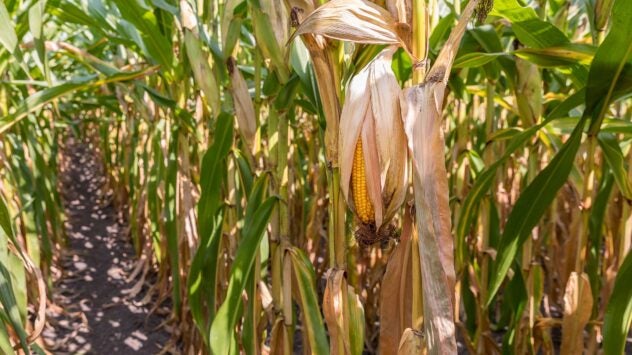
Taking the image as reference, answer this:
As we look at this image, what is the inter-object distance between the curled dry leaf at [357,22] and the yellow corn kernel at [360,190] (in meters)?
0.09

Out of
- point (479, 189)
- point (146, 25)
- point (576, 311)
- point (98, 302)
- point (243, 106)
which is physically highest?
point (146, 25)

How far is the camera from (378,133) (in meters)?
0.49

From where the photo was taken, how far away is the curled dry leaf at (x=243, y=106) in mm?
937

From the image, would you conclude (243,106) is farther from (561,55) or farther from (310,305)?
(561,55)

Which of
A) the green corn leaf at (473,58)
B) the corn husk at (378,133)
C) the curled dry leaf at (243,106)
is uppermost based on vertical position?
the green corn leaf at (473,58)

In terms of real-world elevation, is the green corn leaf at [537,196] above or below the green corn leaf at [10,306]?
above

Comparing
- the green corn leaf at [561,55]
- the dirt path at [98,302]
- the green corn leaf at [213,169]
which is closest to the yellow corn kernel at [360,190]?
the green corn leaf at [561,55]

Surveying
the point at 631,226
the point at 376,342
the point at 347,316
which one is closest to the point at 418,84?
the point at 347,316

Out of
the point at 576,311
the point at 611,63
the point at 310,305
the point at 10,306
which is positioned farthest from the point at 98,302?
the point at 611,63

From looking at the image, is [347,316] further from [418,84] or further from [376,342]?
[376,342]

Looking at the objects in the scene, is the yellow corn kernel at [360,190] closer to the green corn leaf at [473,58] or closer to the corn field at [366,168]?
the corn field at [366,168]

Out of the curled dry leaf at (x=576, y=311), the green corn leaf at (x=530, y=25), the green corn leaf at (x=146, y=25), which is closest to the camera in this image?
the green corn leaf at (x=530, y=25)

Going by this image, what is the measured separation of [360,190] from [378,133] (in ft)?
0.20

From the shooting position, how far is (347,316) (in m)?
0.62
